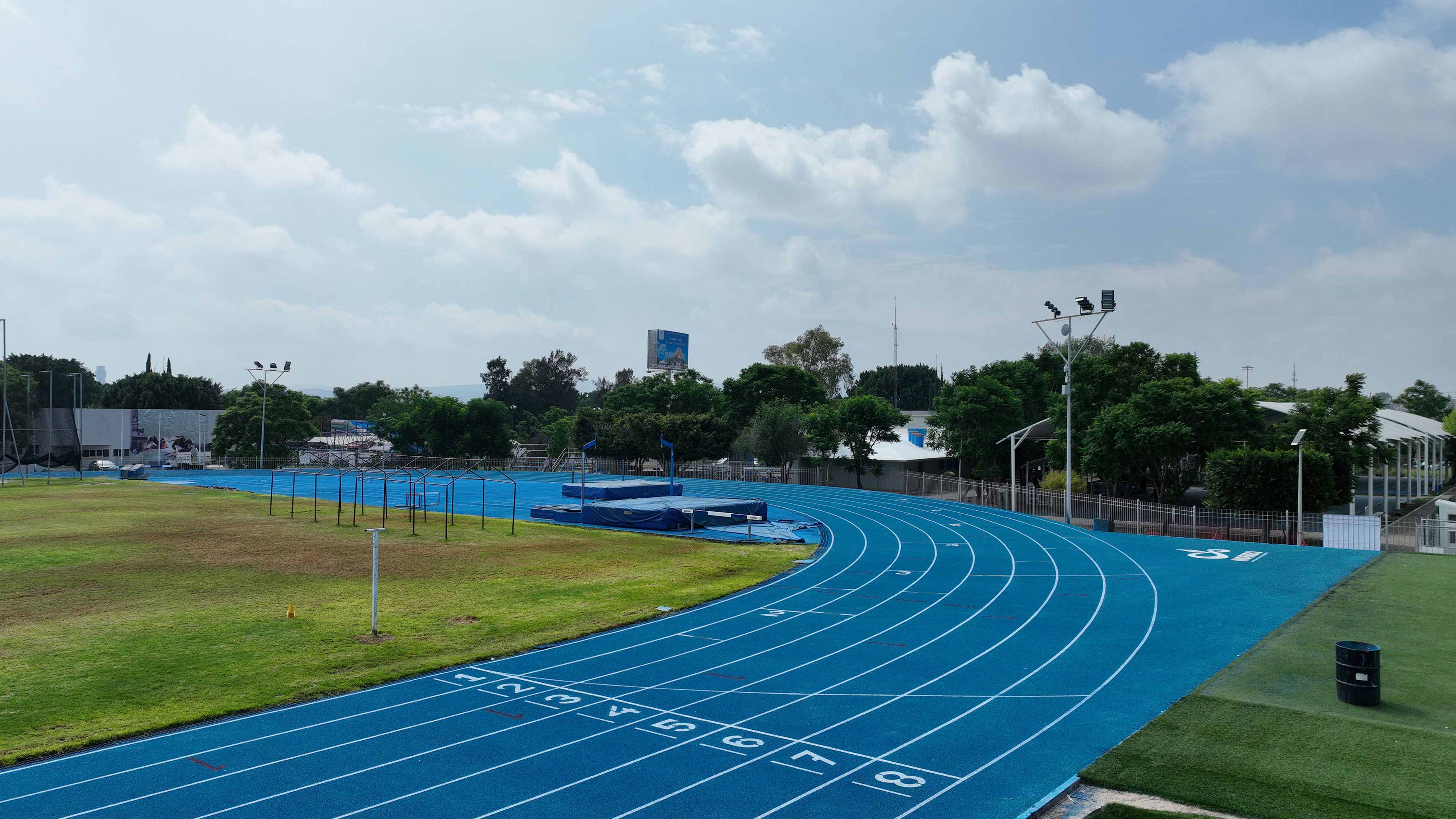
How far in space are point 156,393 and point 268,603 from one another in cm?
9089

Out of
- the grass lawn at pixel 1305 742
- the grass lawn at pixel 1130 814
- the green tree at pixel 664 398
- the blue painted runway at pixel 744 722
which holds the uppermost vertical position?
the green tree at pixel 664 398

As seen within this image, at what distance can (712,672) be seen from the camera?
44.1 feet

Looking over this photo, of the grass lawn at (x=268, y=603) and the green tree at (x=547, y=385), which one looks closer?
the grass lawn at (x=268, y=603)

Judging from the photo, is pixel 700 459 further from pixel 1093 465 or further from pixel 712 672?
pixel 712 672

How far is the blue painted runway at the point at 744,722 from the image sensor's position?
8.73 metres

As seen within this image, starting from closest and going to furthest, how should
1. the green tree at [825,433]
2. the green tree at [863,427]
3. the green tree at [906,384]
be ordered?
the green tree at [863,427], the green tree at [825,433], the green tree at [906,384]

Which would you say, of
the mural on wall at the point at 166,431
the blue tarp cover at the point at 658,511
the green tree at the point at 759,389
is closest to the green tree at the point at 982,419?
the blue tarp cover at the point at 658,511

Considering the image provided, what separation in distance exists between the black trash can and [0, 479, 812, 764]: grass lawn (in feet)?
38.2

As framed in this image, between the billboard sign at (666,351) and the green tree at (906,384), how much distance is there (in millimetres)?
23921

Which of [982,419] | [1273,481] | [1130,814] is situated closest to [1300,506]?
[1273,481]

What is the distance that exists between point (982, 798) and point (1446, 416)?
108 meters

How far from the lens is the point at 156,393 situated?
3671 inches

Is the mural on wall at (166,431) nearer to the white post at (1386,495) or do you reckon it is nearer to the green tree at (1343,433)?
the green tree at (1343,433)

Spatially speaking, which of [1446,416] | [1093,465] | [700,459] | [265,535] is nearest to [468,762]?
[265,535]
